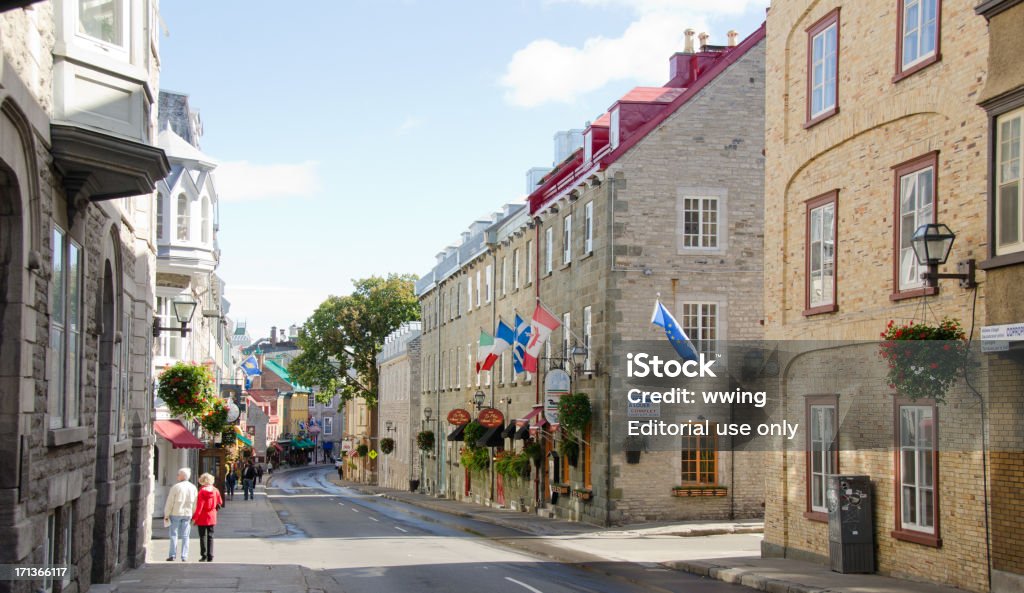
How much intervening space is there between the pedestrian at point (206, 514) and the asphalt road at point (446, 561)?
44.9 inches

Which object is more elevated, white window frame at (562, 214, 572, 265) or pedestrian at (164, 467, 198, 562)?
white window frame at (562, 214, 572, 265)

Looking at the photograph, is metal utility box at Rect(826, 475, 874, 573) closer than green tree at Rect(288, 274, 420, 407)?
Yes

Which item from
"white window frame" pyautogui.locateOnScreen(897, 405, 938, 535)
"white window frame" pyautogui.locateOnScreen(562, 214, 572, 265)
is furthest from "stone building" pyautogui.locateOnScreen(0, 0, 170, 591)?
"white window frame" pyautogui.locateOnScreen(562, 214, 572, 265)

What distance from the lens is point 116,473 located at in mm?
16750

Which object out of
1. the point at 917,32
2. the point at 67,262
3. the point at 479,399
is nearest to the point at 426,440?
the point at 479,399

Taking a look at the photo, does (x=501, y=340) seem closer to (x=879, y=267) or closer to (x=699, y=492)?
(x=699, y=492)

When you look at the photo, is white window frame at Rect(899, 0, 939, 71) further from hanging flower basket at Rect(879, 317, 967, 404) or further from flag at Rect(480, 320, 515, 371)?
flag at Rect(480, 320, 515, 371)

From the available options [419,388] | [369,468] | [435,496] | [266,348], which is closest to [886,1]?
[435,496]

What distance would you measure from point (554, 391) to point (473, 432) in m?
11.9

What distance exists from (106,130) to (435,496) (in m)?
45.7

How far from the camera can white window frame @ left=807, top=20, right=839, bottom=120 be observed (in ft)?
63.7

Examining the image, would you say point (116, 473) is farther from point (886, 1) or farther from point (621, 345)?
point (621, 345)

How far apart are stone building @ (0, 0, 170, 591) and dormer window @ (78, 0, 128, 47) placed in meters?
0.02

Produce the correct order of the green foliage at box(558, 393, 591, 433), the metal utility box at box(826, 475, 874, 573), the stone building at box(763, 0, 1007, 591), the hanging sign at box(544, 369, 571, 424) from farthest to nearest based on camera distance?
the hanging sign at box(544, 369, 571, 424), the green foliage at box(558, 393, 591, 433), the metal utility box at box(826, 475, 874, 573), the stone building at box(763, 0, 1007, 591)
